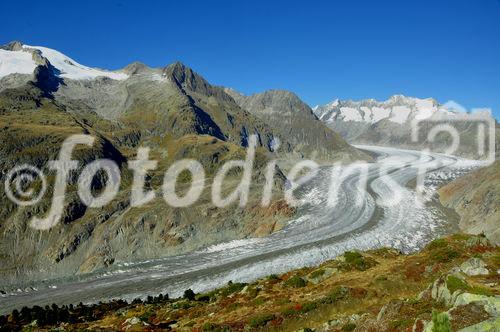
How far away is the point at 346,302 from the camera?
40.1m

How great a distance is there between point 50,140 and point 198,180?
212ft

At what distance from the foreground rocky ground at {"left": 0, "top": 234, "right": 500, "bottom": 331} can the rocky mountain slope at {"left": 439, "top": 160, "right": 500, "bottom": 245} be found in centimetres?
4410

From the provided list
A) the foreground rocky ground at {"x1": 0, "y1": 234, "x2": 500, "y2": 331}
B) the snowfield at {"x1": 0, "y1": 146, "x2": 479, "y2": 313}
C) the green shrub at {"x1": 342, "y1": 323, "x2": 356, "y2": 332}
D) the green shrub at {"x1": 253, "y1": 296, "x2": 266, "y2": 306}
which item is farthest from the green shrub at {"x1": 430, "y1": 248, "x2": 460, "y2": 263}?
the snowfield at {"x1": 0, "y1": 146, "x2": 479, "y2": 313}

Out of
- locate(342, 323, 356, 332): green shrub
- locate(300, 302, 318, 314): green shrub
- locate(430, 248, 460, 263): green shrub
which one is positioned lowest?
locate(300, 302, 318, 314): green shrub

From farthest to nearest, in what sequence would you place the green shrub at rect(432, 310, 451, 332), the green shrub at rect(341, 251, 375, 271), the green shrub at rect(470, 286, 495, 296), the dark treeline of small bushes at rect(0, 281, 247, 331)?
the dark treeline of small bushes at rect(0, 281, 247, 331) → the green shrub at rect(341, 251, 375, 271) → the green shrub at rect(470, 286, 495, 296) → the green shrub at rect(432, 310, 451, 332)

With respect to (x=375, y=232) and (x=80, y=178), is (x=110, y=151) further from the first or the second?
(x=375, y=232)

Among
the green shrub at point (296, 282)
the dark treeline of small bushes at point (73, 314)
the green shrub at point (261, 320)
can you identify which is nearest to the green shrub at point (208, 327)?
the green shrub at point (261, 320)

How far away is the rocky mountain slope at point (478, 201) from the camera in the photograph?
97.0 meters

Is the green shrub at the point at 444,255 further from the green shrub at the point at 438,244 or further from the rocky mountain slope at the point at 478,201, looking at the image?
the rocky mountain slope at the point at 478,201

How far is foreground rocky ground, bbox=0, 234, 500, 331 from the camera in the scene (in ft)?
87.9

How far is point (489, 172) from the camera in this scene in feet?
423

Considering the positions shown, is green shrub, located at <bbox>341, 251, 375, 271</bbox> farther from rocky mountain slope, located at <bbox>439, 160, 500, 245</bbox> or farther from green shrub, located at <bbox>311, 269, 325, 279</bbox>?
rocky mountain slope, located at <bbox>439, 160, 500, 245</bbox>

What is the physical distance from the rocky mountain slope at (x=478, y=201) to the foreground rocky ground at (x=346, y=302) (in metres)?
44.1

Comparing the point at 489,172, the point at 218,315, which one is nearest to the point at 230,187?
the point at 489,172
